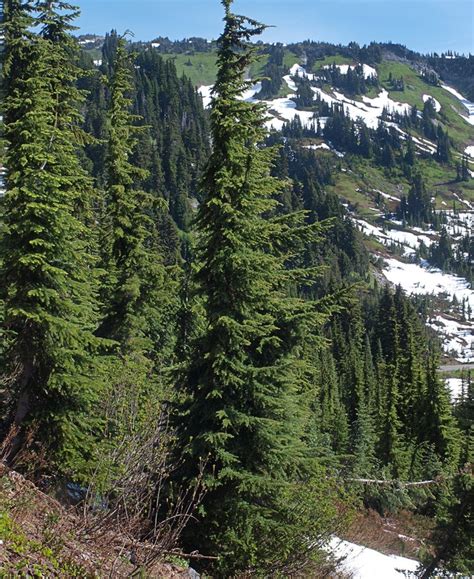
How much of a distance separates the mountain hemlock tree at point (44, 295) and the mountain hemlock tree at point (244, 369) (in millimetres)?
2804

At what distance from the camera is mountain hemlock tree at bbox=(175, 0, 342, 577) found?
11539mm

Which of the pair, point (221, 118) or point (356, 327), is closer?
point (221, 118)

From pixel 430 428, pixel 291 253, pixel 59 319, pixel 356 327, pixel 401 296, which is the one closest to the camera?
pixel 59 319

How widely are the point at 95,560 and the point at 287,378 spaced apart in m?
6.66

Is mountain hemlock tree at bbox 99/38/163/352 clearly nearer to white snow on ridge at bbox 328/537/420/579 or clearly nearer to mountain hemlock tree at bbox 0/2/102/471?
mountain hemlock tree at bbox 0/2/102/471

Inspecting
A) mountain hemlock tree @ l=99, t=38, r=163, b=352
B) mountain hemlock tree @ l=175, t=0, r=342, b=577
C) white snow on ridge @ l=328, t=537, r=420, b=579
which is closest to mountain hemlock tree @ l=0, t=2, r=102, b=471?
mountain hemlock tree @ l=175, t=0, r=342, b=577

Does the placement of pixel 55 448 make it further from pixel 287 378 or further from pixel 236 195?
pixel 236 195

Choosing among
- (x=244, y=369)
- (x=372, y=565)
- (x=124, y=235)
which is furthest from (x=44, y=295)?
(x=372, y=565)

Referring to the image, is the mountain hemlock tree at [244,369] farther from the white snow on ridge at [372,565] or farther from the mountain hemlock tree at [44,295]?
the white snow on ridge at [372,565]

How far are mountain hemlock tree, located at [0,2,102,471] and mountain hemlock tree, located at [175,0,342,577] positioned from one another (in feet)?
9.20

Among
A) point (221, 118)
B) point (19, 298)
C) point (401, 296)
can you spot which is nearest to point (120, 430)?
point (19, 298)

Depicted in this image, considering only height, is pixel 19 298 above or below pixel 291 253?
below

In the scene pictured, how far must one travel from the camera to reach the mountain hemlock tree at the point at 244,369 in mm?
11539

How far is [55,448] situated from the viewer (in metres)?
13.0
